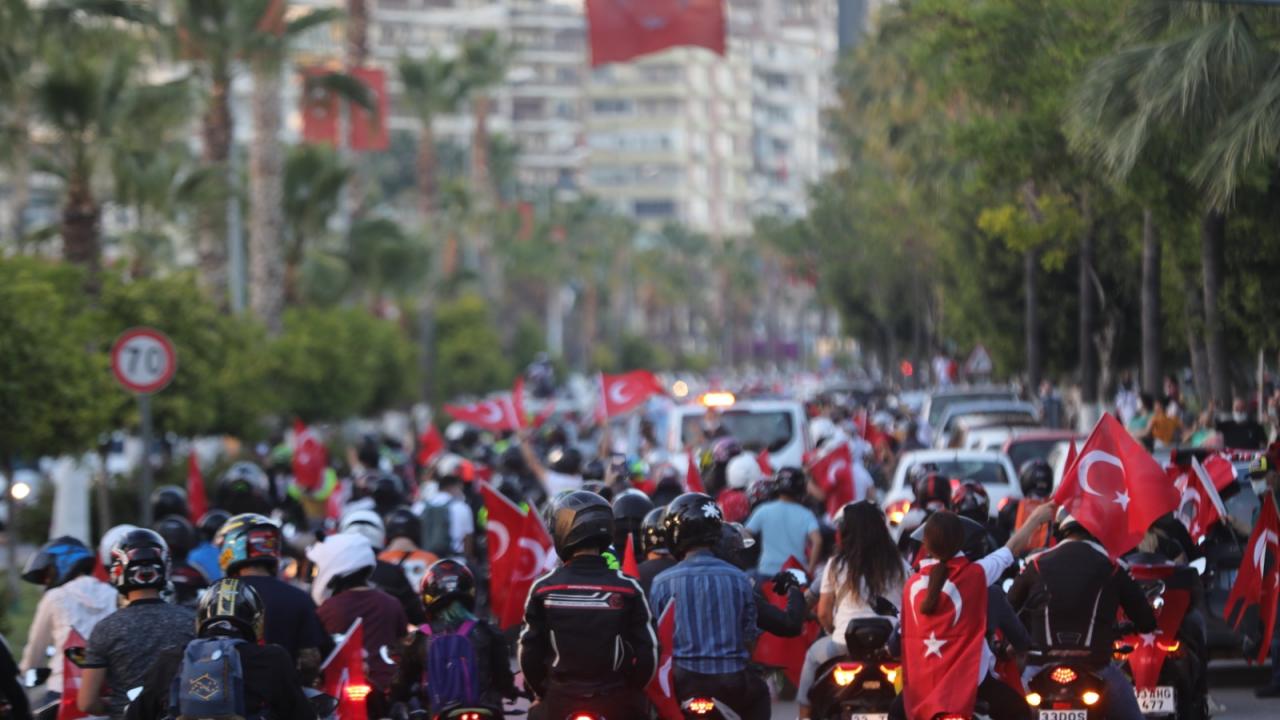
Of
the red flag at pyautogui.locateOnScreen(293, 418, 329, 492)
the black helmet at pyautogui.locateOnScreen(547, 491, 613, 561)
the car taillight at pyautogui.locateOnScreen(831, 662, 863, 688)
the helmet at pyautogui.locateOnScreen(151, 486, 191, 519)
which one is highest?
the black helmet at pyautogui.locateOnScreen(547, 491, 613, 561)

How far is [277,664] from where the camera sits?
23.8 ft

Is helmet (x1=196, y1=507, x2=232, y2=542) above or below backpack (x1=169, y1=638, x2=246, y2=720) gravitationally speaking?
below

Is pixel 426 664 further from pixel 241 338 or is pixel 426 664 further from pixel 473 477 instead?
pixel 241 338

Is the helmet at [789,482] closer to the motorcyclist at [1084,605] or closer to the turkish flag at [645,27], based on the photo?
the motorcyclist at [1084,605]

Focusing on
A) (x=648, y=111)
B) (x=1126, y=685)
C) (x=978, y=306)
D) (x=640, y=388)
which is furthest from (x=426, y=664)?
(x=648, y=111)

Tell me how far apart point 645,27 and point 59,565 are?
16.0 metres

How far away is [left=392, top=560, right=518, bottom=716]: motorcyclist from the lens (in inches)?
344

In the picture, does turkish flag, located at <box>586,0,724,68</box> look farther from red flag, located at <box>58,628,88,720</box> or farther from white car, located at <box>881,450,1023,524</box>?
red flag, located at <box>58,628,88,720</box>

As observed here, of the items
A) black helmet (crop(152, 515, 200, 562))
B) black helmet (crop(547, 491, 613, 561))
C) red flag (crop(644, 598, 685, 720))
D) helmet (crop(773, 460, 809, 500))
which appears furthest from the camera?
helmet (crop(773, 460, 809, 500))

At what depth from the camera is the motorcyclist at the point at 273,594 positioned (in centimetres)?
873

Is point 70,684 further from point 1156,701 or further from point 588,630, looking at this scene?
point 1156,701

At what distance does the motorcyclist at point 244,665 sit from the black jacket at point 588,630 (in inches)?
35.6

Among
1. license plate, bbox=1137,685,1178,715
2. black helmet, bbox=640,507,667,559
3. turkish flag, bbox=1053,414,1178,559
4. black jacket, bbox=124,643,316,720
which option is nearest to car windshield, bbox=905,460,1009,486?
license plate, bbox=1137,685,1178,715

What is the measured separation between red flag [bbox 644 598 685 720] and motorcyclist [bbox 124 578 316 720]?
4.63 ft
